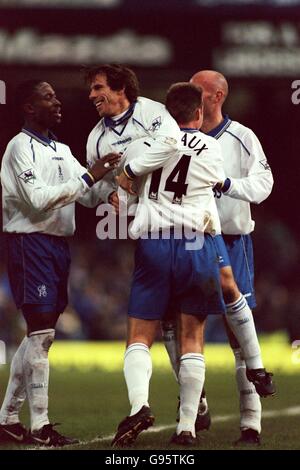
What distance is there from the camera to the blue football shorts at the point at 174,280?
23.4ft

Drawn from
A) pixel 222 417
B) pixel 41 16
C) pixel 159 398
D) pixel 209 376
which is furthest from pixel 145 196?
pixel 41 16

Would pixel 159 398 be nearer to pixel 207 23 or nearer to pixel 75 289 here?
pixel 207 23

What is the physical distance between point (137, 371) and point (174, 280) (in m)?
0.57

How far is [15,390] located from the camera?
775 cm

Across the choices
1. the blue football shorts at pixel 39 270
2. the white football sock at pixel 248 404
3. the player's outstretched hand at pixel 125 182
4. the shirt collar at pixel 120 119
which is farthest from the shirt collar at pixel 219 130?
the white football sock at pixel 248 404

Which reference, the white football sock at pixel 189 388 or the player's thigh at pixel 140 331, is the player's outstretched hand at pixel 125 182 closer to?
the player's thigh at pixel 140 331

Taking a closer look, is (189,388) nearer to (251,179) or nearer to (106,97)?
(251,179)

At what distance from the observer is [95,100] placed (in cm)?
765

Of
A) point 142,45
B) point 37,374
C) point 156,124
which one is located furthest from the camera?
point 142,45

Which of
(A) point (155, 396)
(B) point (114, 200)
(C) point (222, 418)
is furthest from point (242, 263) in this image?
(A) point (155, 396)

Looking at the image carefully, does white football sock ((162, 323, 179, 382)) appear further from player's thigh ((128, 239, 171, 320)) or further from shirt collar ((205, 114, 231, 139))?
shirt collar ((205, 114, 231, 139))

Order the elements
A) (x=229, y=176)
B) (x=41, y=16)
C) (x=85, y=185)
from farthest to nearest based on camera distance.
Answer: (x=41, y=16) → (x=229, y=176) → (x=85, y=185)

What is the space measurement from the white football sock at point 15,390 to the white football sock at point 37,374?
0.41 feet
